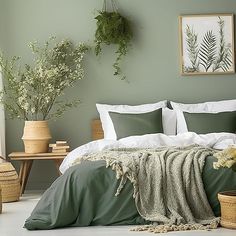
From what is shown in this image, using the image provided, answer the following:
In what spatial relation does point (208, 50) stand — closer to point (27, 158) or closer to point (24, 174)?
point (27, 158)

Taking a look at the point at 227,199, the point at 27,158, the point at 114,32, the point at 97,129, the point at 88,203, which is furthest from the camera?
the point at 97,129

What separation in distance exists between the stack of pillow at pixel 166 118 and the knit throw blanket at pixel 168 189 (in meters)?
1.72

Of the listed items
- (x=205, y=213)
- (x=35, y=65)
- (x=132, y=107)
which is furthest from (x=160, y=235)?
(x=35, y=65)

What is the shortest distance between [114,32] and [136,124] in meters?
1.18

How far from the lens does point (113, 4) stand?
26.0ft

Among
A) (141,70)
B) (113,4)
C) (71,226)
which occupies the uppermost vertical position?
(113,4)

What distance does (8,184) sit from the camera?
7.11 metres

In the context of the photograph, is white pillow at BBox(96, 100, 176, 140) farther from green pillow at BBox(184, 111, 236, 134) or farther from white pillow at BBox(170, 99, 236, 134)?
green pillow at BBox(184, 111, 236, 134)


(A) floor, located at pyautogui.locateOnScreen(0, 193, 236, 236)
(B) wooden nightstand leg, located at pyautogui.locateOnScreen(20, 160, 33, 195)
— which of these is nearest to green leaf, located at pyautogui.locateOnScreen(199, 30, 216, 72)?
(B) wooden nightstand leg, located at pyautogui.locateOnScreen(20, 160, 33, 195)

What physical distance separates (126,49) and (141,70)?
31 centimetres

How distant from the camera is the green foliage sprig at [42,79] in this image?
25.0ft

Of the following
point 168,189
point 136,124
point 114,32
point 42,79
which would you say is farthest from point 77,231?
point 114,32

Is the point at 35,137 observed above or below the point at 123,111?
below

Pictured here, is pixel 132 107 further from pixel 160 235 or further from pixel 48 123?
pixel 160 235
